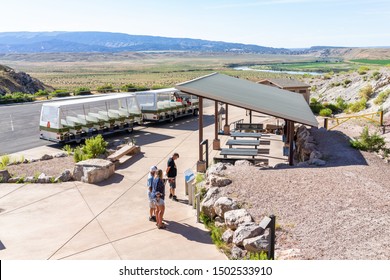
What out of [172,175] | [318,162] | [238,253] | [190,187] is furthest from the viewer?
[318,162]

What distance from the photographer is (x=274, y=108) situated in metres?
12.9

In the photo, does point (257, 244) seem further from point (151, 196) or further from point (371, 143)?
point (371, 143)

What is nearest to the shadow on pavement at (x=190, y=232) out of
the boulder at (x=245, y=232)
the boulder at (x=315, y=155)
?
the boulder at (x=245, y=232)

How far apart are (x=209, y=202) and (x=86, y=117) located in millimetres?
11987

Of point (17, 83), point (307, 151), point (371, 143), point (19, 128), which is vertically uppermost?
point (371, 143)

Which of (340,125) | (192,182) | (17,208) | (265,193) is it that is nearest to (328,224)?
(265,193)

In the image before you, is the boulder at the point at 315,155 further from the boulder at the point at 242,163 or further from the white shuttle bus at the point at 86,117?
the white shuttle bus at the point at 86,117

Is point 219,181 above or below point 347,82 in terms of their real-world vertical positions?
below

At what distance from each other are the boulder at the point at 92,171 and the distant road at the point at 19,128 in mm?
7218

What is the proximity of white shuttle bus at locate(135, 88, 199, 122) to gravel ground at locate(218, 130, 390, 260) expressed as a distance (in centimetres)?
1304

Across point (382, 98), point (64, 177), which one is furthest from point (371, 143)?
point (382, 98)

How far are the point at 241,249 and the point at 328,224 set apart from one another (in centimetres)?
181

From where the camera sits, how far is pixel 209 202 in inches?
367

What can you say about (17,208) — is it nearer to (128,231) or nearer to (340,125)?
(128,231)
